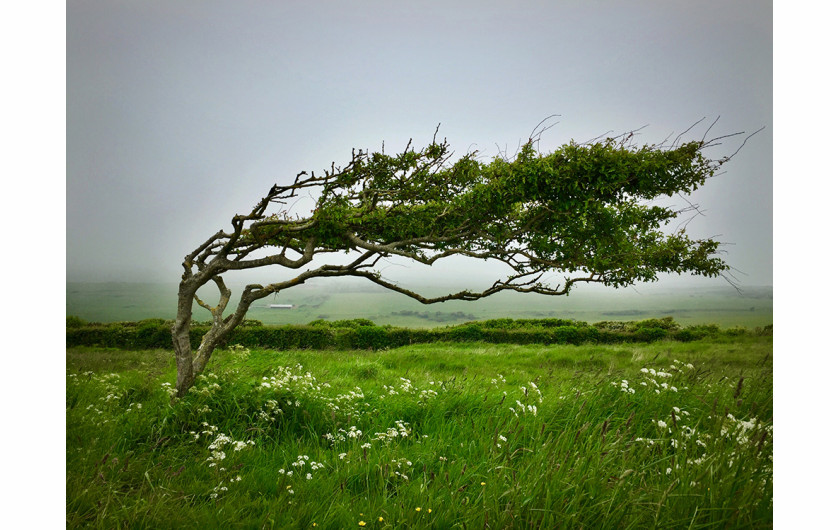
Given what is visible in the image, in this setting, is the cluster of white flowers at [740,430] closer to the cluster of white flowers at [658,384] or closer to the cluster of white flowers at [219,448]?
the cluster of white flowers at [658,384]

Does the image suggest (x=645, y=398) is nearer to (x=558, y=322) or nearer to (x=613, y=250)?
(x=613, y=250)

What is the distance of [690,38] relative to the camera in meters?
3.71

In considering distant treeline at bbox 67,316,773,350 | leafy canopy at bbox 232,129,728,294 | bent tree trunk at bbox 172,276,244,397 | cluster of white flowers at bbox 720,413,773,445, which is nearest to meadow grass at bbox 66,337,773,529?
cluster of white flowers at bbox 720,413,773,445

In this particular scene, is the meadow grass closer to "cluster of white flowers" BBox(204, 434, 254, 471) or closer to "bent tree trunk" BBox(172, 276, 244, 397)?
"cluster of white flowers" BBox(204, 434, 254, 471)

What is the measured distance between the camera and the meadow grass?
2191 millimetres

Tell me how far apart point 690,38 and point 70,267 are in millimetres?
5236

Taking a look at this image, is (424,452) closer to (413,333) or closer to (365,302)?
(365,302)

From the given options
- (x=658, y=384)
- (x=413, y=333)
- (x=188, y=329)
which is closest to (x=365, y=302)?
(x=188, y=329)

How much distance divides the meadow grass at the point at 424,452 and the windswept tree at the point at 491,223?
0.82 metres

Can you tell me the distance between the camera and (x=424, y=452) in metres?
3.02

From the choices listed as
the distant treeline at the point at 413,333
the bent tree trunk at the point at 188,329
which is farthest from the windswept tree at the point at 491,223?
the distant treeline at the point at 413,333

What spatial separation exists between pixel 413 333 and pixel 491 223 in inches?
265

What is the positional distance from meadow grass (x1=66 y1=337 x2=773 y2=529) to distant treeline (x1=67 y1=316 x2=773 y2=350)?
374 centimetres
